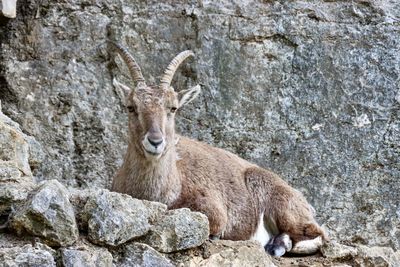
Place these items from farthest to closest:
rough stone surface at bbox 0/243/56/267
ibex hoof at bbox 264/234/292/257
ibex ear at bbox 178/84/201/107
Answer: ibex ear at bbox 178/84/201/107
ibex hoof at bbox 264/234/292/257
rough stone surface at bbox 0/243/56/267

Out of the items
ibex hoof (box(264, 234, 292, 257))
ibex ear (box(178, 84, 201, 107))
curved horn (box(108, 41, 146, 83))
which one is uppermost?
curved horn (box(108, 41, 146, 83))

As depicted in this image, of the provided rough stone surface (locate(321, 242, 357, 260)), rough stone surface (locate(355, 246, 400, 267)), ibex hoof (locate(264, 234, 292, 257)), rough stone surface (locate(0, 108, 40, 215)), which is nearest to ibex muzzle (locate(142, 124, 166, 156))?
rough stone surface (locate(0, 108, 40, 215))

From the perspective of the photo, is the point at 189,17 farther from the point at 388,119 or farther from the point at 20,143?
the point at 20,143

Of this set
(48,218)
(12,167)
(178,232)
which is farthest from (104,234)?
(12,167)

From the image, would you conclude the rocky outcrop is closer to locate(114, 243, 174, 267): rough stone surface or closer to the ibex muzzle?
locate(114, 243, 174, 267): rough stone surface

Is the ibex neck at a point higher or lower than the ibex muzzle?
lower

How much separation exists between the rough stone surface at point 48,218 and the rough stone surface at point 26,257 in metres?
0.17

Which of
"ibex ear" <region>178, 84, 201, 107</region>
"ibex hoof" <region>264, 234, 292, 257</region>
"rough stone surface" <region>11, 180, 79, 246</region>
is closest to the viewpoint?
"rough stone surface" <region>11, 180, 79, 246</region>

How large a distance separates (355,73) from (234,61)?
1575mm

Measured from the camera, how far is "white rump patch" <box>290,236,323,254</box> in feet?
33.8

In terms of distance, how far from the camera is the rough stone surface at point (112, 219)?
808 centimetres

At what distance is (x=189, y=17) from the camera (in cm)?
1264

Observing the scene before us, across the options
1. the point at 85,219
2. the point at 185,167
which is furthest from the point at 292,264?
the point at 85,219

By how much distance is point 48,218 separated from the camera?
783 centimetres
